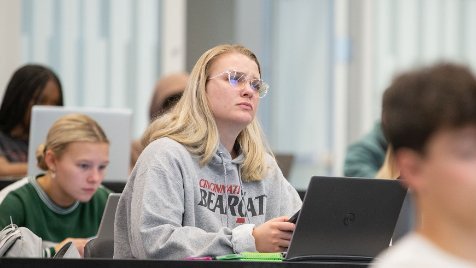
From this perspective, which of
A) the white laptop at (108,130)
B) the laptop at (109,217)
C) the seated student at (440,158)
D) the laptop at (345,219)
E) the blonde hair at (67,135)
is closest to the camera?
the seated student at (440,158)

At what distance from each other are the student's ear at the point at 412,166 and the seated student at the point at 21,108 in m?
3.48

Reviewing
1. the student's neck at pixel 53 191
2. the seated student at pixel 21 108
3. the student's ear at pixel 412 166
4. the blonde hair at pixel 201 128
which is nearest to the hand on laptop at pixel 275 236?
the blonde hair at pixel 201 128

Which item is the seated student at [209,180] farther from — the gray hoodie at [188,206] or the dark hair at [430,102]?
the dark hair at [430,102]

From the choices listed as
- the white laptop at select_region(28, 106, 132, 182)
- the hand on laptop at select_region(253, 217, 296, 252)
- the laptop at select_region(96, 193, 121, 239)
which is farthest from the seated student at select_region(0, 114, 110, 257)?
the hand on laptop at select_region(253, 217, 296, 252)

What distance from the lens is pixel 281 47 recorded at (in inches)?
261

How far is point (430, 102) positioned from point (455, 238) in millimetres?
168

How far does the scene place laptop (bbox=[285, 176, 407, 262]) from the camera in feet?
8.09

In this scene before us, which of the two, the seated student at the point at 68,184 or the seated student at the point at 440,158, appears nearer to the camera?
the seated student at the point at 440,158

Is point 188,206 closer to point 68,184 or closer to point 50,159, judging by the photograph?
point 68,184

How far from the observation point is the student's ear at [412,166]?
4.25ft

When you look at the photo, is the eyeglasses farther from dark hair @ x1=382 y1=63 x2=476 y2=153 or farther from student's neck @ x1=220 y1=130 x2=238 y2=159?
dark hair @ x1=382 y1=63 x2=476 y2=153

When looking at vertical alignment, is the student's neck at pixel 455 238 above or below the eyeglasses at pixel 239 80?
below

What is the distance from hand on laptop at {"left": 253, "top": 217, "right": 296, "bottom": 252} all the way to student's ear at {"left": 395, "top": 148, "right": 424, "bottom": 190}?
1249mm

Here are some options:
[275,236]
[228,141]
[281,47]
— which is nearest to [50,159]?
[228,141]
